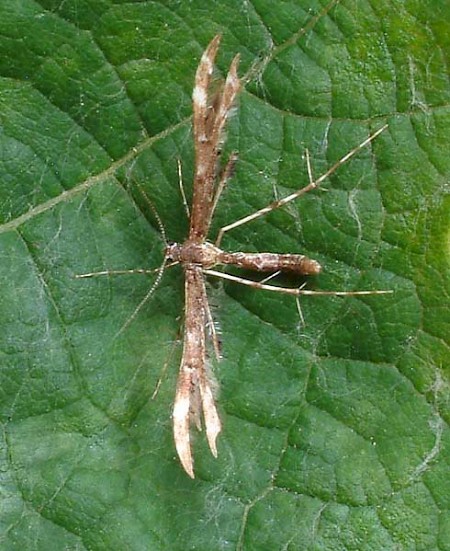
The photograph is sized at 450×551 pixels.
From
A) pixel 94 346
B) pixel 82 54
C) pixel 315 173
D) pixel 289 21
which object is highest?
pixel 289 21

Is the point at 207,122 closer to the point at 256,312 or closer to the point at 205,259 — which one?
the point at 205,259

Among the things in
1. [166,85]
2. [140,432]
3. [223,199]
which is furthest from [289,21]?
[140,432]

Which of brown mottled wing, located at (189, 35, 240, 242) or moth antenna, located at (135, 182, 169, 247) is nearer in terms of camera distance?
brown mottled wing, located at (189, 35, 240, 242)

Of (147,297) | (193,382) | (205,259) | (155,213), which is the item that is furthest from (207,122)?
(193,382)

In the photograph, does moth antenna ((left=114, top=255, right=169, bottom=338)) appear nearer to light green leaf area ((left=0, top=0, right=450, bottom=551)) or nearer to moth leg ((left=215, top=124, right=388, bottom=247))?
light green leaf area ((left=0, top=0, right=450, bottom=551))

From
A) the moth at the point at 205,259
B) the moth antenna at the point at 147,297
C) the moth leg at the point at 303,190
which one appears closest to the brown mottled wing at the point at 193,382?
the moth at the point at 205,259

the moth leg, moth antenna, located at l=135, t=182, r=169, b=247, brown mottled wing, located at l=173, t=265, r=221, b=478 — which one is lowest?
brown mottled wing, located at l=173, t=265, r=221, b=478

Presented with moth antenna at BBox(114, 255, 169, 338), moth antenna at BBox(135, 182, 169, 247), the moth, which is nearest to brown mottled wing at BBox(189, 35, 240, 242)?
the moth

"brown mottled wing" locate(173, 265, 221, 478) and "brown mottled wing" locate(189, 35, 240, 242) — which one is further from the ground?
"brown mottled wing" locate(189, 35, 240, 242)

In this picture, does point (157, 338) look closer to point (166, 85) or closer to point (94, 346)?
point (94, 346)
